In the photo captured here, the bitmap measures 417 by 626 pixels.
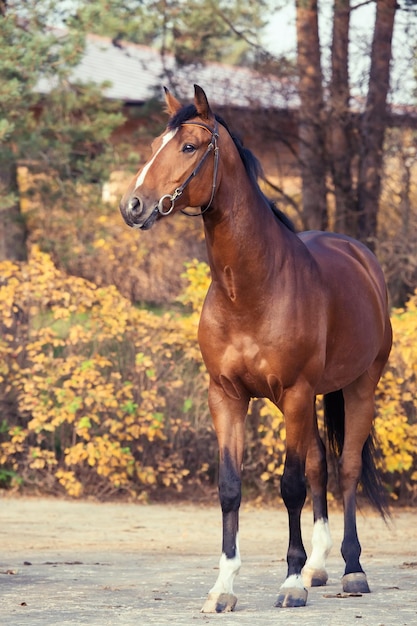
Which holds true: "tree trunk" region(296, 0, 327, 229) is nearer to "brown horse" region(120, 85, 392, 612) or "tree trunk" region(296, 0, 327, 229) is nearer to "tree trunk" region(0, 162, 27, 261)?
"tree trunk" region(0, 162, 27, 261)

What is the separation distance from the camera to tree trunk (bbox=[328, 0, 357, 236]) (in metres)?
14.6

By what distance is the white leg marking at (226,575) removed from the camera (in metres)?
5.63

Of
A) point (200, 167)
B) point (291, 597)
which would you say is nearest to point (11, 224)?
point (200, 167)

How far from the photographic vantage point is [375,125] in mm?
14828

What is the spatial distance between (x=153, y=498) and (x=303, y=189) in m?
6.30

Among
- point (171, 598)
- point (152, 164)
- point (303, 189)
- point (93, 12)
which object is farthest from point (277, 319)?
point (303, 189)

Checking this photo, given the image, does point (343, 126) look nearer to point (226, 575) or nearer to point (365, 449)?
point (365, 449)

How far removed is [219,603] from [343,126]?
10455mm

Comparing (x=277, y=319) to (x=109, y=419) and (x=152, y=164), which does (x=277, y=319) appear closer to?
(x=152, y=164)

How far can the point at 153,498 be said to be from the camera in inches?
420

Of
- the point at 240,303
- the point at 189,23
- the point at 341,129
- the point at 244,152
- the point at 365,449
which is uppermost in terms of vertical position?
the point at 189,23

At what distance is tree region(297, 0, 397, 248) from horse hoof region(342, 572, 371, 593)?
8597 millimetres

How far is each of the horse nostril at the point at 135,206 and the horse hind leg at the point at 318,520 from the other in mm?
2441

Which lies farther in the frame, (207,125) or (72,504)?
(72,504)
